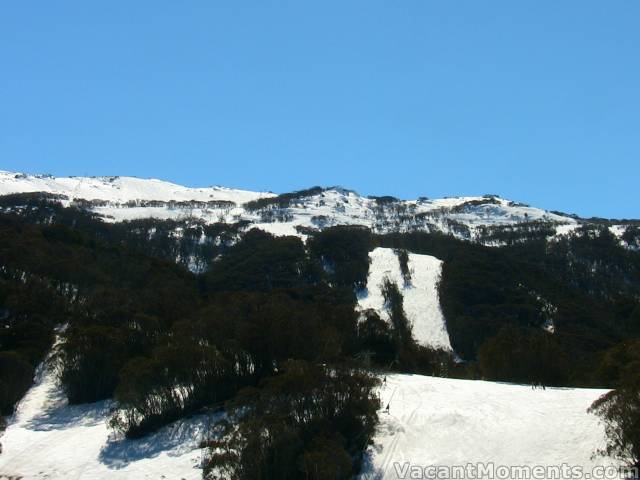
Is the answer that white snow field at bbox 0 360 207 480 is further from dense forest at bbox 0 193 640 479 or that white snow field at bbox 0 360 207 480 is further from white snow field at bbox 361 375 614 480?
white snow field at bbox 361 375 614 480

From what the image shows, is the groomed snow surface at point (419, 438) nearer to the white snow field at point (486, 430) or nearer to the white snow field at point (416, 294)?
the white snow field at point (486, 430)

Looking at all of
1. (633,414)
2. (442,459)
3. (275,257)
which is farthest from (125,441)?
(275,257)

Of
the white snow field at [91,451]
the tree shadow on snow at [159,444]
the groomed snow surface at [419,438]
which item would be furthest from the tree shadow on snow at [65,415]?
the tree shadow on snow at [159,444]

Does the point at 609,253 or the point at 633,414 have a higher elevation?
the point at 609,253

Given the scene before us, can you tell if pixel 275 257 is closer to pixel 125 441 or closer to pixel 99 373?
pixel 99 373

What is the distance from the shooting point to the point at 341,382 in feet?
57.1

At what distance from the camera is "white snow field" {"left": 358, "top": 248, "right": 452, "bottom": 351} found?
63969 mm

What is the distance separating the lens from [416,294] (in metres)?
74.4

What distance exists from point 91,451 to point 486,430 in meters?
12.3

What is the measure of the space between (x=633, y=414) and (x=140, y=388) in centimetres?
1480

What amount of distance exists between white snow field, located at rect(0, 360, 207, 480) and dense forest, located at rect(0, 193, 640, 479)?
93 cm

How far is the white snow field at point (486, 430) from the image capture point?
50.9 feet

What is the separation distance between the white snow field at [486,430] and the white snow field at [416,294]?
1372 inches

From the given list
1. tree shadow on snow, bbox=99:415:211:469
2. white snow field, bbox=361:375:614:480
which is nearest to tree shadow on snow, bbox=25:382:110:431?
tree shadow on snow, bbox=99:415:211:469
